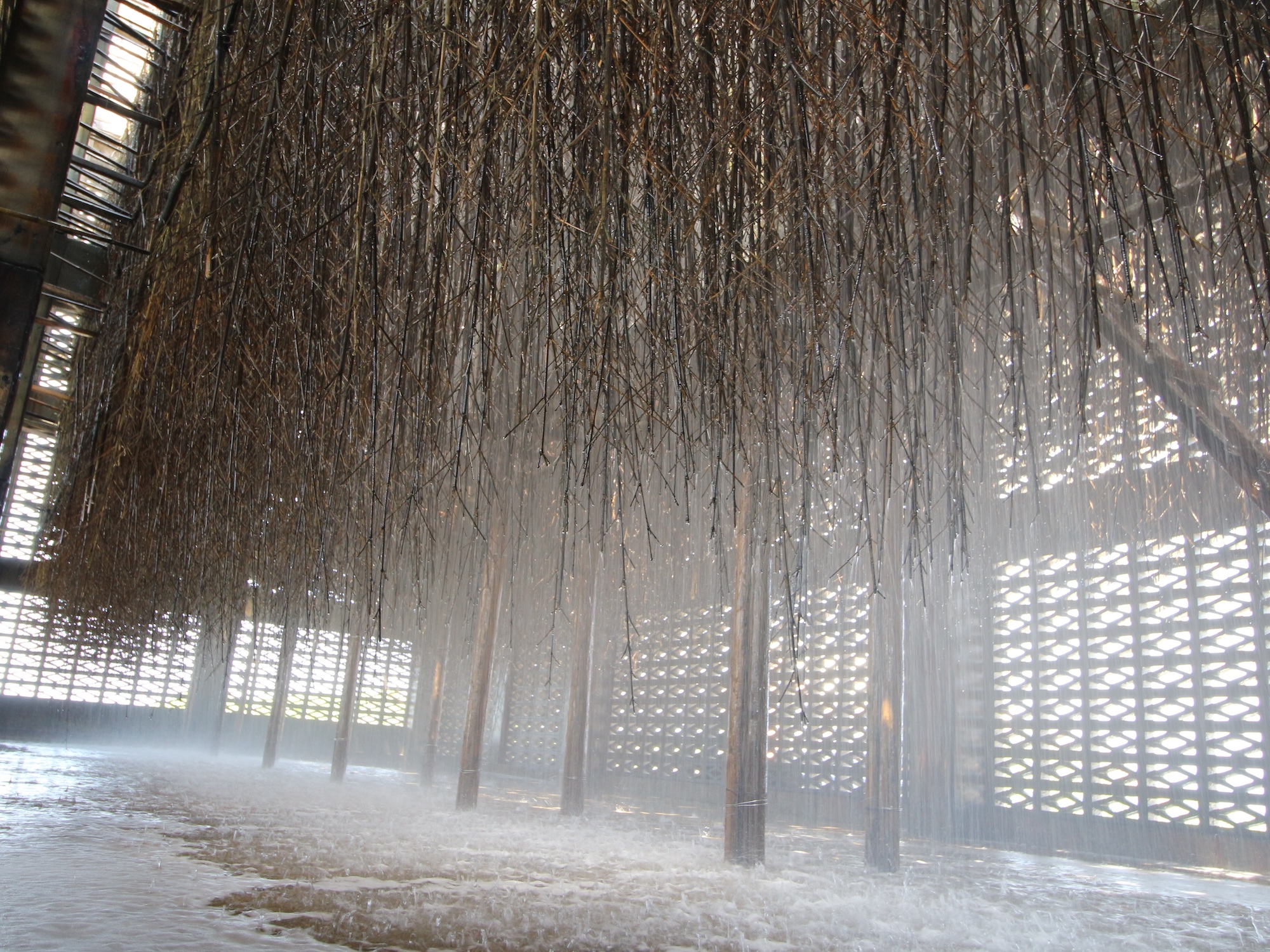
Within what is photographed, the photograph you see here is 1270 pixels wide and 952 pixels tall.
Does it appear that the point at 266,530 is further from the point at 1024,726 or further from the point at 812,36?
the point at 1024,726

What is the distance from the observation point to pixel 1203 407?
3678 millimetres

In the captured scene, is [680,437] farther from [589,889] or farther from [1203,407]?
[589,889]

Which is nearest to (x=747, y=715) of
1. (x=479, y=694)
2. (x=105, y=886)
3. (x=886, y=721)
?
(x=886, y=721)

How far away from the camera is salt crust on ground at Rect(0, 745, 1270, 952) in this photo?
3.33 metres

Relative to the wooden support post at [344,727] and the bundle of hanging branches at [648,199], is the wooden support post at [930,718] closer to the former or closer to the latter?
the bundle of hanging branches at [648,199]

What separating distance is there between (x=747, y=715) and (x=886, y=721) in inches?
35.5

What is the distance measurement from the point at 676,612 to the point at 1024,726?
4.20 m

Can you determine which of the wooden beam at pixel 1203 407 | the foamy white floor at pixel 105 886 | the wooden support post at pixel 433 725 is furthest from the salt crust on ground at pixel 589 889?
the wooden support post at pixel 433 725

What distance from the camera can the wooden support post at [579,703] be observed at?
7941mm

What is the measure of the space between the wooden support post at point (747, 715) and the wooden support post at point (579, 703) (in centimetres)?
257

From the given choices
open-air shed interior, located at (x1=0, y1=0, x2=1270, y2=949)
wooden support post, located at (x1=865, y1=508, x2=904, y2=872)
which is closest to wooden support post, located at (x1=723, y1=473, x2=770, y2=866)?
open-air shed interior, located at (x1=0, y1=0, x2=1270, y2=949)

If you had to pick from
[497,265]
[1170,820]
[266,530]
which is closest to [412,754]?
[1170,820]

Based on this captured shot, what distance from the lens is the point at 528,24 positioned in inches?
41.8

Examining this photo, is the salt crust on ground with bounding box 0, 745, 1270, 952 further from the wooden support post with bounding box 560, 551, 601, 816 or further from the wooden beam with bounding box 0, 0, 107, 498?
the wooden beam with bounding box 0, 0, 107, 498
